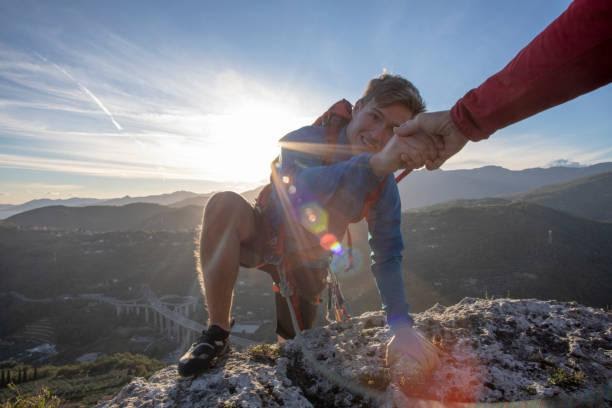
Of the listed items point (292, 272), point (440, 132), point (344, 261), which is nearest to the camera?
point (440, 132)

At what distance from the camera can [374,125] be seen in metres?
3.42

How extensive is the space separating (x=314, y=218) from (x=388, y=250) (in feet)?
3.35

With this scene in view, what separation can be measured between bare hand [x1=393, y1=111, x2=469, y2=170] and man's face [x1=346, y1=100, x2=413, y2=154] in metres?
1.31

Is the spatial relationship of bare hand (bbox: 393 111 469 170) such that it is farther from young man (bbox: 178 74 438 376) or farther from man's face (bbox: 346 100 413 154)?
man's face (bbox: 346 100 413 154)

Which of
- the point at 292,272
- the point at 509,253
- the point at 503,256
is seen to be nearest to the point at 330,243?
the point at 292,272

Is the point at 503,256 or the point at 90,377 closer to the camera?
the point at 90,377

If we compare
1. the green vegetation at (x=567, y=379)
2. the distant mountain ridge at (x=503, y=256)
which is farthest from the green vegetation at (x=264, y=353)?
the distant mountain ridge at (x=503, y=256)

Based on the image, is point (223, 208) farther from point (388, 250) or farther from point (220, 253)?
point (388, 250)

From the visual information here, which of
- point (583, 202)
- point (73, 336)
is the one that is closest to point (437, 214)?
point (583, 202)

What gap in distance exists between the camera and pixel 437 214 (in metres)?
133

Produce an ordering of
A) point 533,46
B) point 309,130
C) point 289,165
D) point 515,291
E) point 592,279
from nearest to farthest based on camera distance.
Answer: point 533,46, point 289,165, point 309,130, point 515,291, point 592,279

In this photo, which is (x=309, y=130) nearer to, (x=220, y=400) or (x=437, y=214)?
(x=220, y=400)

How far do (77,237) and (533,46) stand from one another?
200768mm

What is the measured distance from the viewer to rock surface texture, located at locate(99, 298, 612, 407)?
214 cm
